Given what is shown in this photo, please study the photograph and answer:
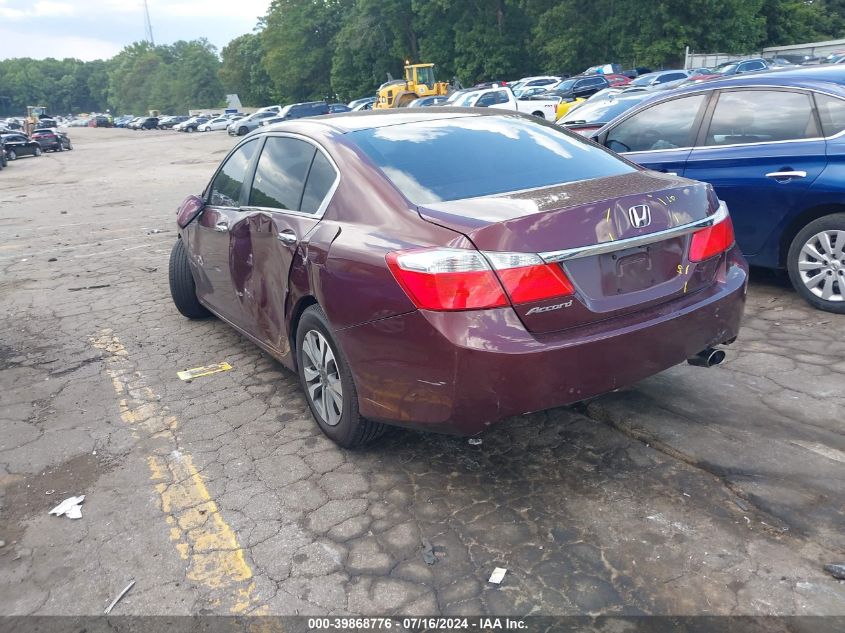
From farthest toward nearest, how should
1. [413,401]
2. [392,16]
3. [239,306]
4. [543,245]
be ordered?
[392,16]
[239,306]
[413,401]
[543,245]

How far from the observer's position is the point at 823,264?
5.08m

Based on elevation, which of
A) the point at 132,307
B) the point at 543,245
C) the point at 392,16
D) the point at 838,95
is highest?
the point at 392,16

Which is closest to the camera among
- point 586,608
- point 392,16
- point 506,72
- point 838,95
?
point 586,608

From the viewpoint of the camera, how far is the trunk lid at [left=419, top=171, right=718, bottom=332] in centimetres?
285

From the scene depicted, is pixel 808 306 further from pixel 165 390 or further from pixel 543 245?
pixel 165 390

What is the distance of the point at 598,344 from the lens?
291 centimetres

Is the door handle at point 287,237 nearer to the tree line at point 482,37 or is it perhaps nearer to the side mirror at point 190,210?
the side mirror at point 190,210

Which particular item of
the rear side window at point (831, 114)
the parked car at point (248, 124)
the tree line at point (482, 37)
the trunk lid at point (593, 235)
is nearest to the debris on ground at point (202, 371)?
the trunk lid at point (593, 235)

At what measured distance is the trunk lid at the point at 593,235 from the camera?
2.85m

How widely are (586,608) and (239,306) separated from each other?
3.06 metres

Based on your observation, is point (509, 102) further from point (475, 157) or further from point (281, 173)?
point (475, 157)

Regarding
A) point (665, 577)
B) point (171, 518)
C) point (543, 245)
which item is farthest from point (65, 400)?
point (665, 577)

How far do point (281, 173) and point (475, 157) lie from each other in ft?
4.08

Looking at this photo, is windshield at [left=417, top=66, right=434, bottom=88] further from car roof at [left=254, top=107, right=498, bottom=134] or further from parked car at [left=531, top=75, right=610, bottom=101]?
car roof at [left=254, top=107, right=498, bottom=134]
